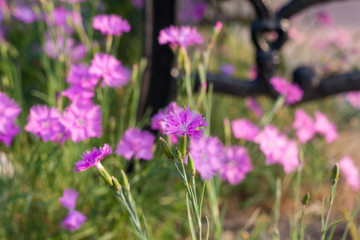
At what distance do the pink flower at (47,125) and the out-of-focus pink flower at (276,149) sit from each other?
597 millimetres

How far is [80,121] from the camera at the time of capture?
2.98 feet

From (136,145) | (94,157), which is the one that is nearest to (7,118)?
(136,145)

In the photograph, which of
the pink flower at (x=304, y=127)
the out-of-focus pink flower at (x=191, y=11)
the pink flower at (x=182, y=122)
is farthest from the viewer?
the out-of-focus pink flower at (x=191, y=11)

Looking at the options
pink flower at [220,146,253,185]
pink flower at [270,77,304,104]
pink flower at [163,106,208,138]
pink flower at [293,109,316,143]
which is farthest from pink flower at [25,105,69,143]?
pink flower at [293,109,316,143]

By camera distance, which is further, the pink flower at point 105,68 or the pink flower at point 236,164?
the pink flower at point 236,164

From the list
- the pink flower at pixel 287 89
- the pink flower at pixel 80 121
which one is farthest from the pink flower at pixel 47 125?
the pink flower at pixel 287 89

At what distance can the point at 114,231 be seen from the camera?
4.11 feet

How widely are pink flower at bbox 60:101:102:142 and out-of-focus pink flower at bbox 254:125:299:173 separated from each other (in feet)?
1.78

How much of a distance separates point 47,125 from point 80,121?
0.36 feet

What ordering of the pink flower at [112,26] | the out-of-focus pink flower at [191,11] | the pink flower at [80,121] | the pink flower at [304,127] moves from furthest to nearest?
1. the out-of-focus pink flower at [191,11]
2. the pink flower at [304,127]
3. the pink flower at [112,26]
4. the pink flower at [80,121]

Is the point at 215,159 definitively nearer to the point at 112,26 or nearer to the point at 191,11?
the point at 112,26

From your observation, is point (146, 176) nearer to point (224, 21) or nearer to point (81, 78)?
point (81, 78)

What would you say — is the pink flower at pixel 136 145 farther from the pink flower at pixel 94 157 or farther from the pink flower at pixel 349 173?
the pink flower at pixel 349 173

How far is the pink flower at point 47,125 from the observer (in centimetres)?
93
